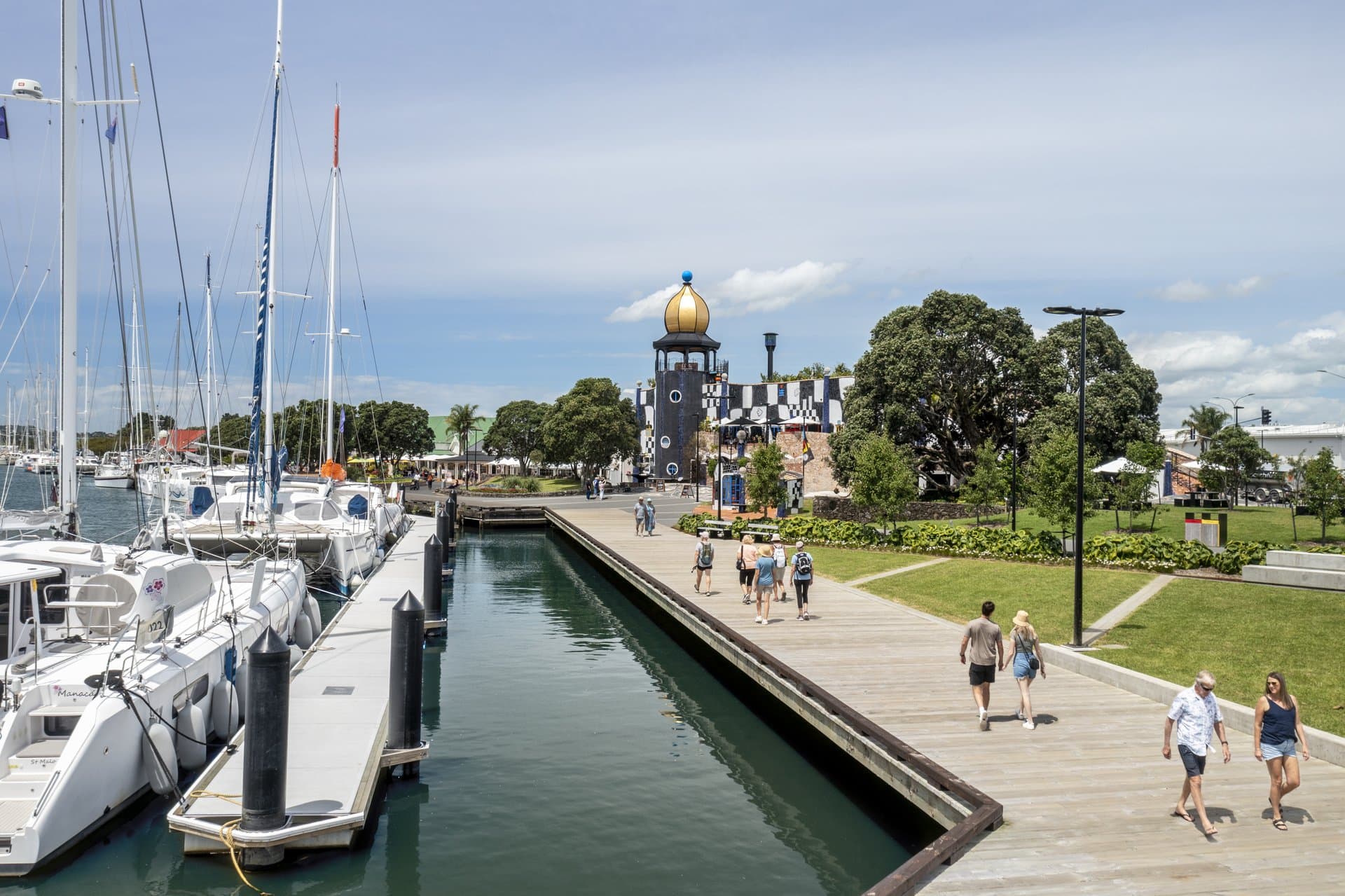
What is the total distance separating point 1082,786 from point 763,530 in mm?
30632

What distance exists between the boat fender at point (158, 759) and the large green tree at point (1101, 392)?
4287 centimetres

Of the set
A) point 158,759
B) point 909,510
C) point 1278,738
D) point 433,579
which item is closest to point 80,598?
point 158,759

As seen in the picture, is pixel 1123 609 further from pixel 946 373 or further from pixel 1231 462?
pixel 1231 462

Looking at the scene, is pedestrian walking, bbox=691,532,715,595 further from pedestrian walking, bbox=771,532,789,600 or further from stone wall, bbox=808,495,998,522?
stone wall, bbox=808,495,998,522

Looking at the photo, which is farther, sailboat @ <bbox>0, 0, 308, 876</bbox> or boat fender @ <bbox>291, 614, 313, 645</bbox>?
boat fender @ <bbox>291, 614, 313, 645</bbox>

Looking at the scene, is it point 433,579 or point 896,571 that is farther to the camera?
point 896,571

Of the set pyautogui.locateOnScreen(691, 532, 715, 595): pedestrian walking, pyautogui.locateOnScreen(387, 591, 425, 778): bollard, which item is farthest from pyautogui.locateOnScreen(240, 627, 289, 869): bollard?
pyautogui.locateOnScreen(691, 532, 715, 595): pedestrian walking

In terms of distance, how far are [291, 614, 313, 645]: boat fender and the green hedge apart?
68.9 feet

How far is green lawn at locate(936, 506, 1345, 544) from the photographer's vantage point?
37.2m

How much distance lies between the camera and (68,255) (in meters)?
16.5

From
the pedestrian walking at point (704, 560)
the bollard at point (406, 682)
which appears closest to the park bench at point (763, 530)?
the pedestrian walking at point (704, 560)

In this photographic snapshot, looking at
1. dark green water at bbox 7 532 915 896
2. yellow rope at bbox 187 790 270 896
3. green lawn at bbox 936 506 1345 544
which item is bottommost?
dark green water at bbox 7 532 915 896

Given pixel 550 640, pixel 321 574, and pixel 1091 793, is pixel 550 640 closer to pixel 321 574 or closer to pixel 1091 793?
pixel 321 574

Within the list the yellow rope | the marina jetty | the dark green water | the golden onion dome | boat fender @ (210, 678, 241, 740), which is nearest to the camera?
the yellow rope
